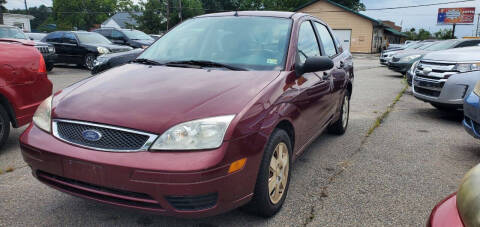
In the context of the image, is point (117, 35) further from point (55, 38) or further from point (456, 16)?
point (456, 16)

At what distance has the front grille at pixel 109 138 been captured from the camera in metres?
2.06

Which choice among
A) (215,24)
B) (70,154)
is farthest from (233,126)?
(215,24)

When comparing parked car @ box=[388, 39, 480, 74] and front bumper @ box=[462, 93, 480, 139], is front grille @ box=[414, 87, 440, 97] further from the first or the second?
parked car @ box=[388, 39, 480, 74]

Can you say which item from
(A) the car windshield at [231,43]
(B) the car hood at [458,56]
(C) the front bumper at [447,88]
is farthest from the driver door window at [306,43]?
(B) the car hood at [458,56]

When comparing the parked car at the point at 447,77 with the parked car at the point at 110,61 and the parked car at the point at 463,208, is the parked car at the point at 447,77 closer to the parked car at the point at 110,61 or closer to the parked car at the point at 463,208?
the parked car at the point at 463,208

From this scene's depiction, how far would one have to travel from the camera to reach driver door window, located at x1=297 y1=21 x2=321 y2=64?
130 inches

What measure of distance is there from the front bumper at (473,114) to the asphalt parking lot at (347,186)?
14.3 inches

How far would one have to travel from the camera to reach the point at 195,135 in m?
2.06

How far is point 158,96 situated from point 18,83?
2.50 meters

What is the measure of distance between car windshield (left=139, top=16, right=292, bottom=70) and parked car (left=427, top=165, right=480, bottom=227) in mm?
1818

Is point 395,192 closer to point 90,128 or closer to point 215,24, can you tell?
point 215,24

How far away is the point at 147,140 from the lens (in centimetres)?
206

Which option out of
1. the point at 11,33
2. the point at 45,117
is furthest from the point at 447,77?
the point at 11,33

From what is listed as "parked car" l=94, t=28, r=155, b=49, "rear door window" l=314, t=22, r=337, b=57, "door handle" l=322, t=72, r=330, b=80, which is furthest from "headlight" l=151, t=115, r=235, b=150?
"parked car" l=94, t=28, r=155, b=49
